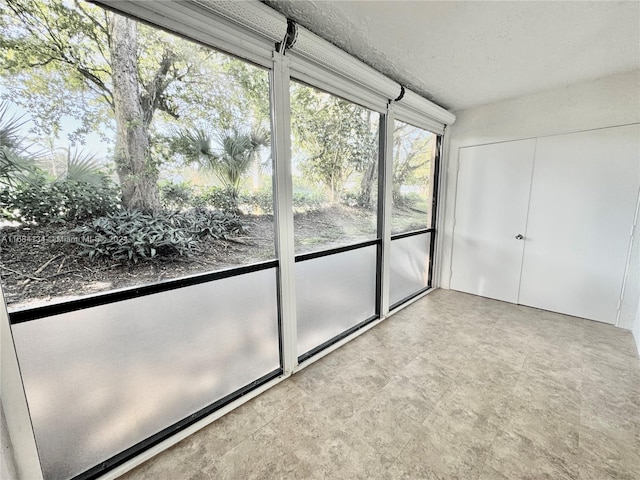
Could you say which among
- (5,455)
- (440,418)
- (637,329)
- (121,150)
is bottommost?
(440,418)

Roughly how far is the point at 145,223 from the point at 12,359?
765 mm

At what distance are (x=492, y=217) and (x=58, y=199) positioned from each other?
4.24m

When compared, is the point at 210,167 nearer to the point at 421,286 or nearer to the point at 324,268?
the point at 324,268

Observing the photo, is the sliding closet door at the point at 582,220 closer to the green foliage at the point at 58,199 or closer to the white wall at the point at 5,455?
the green foliage at the point at 58,199

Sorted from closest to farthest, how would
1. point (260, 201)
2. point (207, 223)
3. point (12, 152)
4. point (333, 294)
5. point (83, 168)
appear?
point (12, 152), point (83, 168), point (207, 223), point (260, 201), point (333, 294)

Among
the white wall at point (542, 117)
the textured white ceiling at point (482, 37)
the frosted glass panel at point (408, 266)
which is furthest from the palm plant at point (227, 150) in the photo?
the white wall at point (542, 117)

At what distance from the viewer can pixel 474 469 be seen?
1338 mm

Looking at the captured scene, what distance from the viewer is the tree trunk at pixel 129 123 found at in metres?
1.24

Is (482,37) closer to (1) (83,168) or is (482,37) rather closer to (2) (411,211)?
(2) (411,211)

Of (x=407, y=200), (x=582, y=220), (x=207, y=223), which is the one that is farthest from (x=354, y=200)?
(x=582, y=220)

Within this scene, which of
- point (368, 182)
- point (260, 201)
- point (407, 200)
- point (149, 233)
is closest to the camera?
point (149, 233)

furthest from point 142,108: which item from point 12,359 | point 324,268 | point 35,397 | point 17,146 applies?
point 324,268

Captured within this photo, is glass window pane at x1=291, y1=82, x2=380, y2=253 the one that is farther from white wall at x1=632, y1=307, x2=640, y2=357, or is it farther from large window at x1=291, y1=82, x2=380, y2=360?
white wall at x1=632, y1=307, x2=640, y2=357

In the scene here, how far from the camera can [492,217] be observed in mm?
3443
